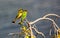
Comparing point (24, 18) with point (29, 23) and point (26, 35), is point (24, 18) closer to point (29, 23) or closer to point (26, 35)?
point (29, 23)

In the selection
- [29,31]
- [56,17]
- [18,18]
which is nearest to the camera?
[18,18]

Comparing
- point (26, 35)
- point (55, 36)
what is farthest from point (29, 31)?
point (55, 36)

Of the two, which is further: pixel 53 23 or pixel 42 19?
pixel 53 23

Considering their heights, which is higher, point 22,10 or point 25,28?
point 22,10

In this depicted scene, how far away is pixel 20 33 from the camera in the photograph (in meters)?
9.12

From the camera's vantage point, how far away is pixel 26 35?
8.92 meters

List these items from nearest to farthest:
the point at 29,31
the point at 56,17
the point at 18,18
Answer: the point at 18,18 < the point at 29,31 < the point at 56,17

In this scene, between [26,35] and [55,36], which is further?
[55,36]

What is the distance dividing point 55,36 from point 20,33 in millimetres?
1445

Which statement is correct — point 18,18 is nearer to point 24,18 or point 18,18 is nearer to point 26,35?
point 24,18

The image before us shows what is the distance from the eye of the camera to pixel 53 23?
9.38m

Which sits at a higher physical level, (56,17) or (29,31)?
(56,17)

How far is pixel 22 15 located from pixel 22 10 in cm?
25

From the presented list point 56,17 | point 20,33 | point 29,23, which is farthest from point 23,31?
point 56,17
